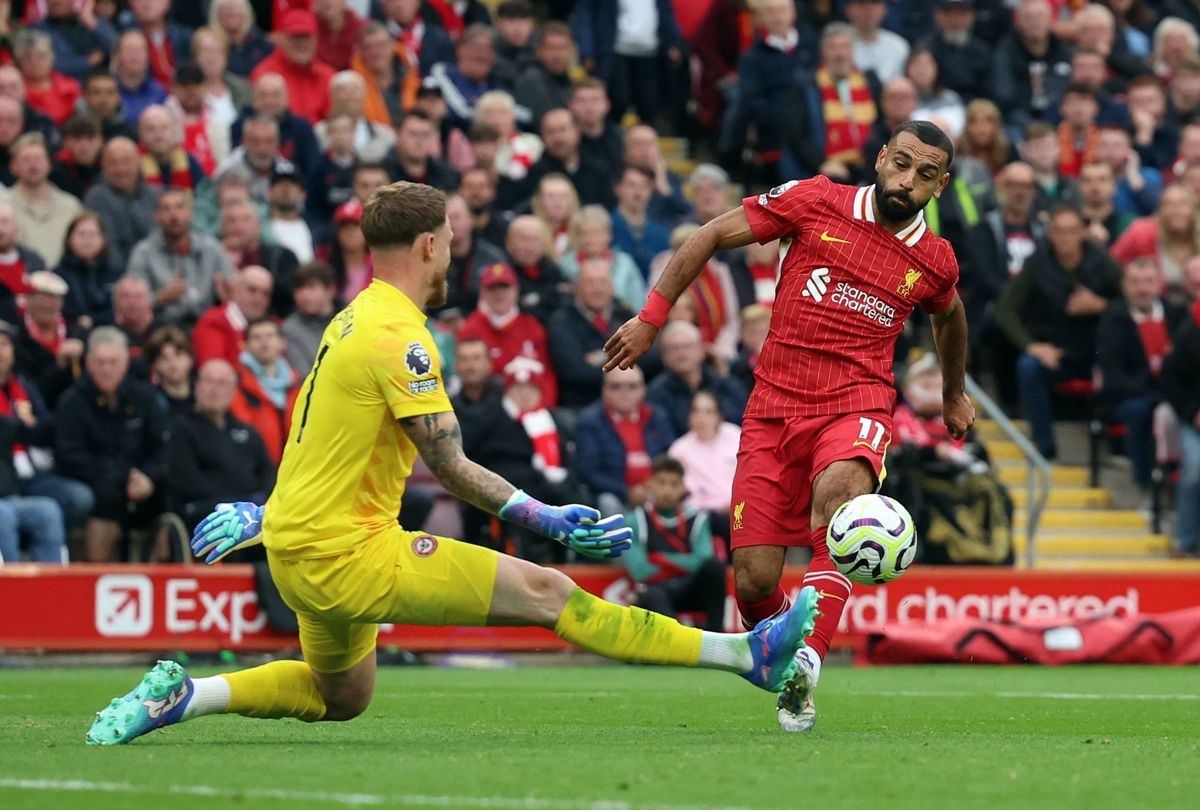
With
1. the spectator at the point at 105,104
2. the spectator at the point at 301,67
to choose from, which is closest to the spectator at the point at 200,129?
the spectator at the point at 105,104

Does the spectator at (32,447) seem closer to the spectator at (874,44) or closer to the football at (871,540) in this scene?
the football at (871,540)

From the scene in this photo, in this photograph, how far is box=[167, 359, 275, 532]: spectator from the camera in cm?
1509

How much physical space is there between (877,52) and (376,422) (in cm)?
1405

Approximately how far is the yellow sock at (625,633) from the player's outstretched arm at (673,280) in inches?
52.5

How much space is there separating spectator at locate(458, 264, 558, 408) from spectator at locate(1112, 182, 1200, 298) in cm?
582

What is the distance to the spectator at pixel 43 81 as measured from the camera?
17141mm

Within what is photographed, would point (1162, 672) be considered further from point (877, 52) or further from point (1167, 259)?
point (877, 52)

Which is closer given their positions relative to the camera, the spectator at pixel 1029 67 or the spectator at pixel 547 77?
the spectator at pixel 547 77

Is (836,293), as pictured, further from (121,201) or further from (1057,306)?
(1057,306)

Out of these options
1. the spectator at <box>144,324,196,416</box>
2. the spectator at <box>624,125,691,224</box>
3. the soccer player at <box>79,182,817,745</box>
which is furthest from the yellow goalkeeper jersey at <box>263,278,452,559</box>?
the spectator at <box>624,125,691,224</box>

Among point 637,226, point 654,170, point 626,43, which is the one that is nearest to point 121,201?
point 637,226

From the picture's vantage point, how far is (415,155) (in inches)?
693

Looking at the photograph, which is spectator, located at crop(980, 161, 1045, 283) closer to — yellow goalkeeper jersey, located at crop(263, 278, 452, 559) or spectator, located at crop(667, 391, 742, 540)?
spectator, located at crop(667, 391, 742, 540)

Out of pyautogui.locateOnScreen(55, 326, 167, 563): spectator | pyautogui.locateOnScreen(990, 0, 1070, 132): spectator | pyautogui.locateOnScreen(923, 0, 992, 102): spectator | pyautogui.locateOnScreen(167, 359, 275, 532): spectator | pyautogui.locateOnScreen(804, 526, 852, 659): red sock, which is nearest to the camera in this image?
pyautogui.locateOnScreen(804, 526, 852, 659): red sock
